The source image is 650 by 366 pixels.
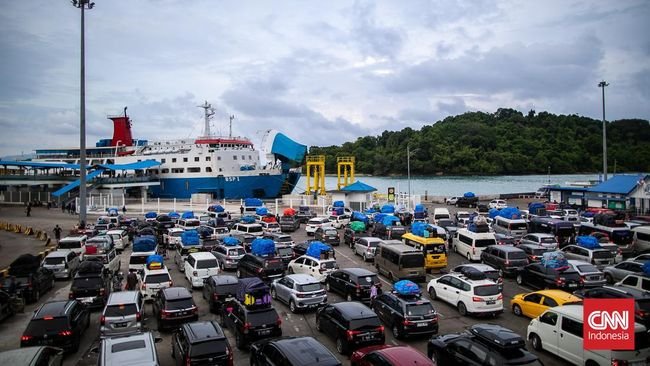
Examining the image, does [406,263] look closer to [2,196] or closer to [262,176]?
[262,176]

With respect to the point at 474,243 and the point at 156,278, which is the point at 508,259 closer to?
the point at 474,243

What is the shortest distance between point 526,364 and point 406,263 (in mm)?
9009

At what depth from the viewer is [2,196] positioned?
204 feet

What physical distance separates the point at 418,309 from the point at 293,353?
4611mm

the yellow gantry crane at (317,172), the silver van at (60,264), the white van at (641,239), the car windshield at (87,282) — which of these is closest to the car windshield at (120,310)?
the car windshield at (87,282)

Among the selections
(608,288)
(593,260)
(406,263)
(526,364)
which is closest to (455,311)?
(406,263)

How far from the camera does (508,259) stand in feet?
63.4

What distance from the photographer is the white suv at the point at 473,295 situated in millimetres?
14016

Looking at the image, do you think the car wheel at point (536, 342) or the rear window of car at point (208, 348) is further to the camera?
the car wheel at point (536, 342)

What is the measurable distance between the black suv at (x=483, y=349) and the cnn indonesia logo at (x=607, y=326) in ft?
5.32

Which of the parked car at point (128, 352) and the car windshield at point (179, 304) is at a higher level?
the parked car at point (128, 352)

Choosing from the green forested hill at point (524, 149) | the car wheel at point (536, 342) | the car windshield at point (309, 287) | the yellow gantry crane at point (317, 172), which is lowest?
the car wheel at point (536, 342)

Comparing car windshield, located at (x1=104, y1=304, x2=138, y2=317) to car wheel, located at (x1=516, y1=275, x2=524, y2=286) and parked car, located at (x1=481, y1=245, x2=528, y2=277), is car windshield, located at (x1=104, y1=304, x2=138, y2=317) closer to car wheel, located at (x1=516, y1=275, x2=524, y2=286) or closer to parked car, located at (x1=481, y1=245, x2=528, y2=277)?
car wheel, located at (x1=516, y1=275, x2=524, y2=286)

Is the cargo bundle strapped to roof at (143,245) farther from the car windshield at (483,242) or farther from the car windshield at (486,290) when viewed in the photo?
the car windshield at (483,242)
